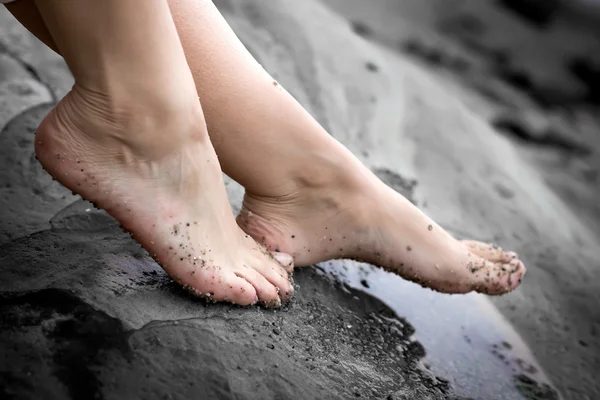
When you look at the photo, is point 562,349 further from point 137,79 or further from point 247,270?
point 137,79

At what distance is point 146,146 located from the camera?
4.31ft

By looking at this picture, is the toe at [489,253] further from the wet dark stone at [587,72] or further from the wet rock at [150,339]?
the wet dark stone at [587,72]

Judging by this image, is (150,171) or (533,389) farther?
(533,389)

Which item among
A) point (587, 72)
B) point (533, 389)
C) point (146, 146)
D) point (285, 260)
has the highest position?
point (146, 146)

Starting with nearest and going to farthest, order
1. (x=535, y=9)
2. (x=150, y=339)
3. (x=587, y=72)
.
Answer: (x=150, y=339) < (x=587, y=72) < (x=535, y=9)

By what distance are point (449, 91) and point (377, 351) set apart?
2032 millimetres

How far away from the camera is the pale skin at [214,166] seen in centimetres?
125

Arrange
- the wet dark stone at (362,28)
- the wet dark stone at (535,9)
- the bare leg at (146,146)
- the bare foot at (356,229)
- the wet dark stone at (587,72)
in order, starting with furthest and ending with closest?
1. the wet dark stone at (535,9)
2. the wet dark stone at (587,72)
3. the wet dark stone at (362,28)
4. the bare foot at (356,229)
5. the bare leg at (146,146)

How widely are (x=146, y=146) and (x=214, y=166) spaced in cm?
15

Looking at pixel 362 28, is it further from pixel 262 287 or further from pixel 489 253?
pixel 262 287

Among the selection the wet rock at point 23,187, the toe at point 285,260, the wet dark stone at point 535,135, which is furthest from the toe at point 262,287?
the wet dark stone at point 535,135

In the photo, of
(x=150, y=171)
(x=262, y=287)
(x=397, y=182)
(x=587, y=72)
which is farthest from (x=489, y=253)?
(x=587, y=72)

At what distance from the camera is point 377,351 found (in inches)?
59.2

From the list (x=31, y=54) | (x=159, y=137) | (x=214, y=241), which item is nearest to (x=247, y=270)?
(x=214, y=241)
